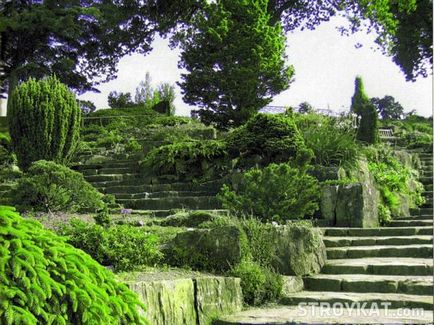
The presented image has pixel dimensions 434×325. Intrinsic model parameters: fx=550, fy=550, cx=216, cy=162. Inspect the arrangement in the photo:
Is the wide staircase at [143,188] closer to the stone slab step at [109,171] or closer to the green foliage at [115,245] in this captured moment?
the stone slab step at [109,171]

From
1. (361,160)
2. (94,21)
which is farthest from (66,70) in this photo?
(361,160)

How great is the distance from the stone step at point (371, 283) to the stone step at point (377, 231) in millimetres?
1593

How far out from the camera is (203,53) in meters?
14.8

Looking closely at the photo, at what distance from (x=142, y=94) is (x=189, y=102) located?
223 cm

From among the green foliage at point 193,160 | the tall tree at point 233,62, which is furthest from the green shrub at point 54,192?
the tall tree at point 233,62

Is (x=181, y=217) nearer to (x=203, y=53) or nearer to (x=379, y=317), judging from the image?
(x=379, y=317)

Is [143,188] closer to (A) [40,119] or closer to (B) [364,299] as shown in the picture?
(A) [40,119]

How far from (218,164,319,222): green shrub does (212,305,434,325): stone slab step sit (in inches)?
79.8

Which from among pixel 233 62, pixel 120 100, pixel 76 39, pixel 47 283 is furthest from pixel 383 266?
pixel 120 100

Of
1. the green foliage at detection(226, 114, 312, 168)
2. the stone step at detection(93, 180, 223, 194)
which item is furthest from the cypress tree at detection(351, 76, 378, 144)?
the stone step at detection(93, 180, 223, 194)

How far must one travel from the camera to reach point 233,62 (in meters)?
14.6

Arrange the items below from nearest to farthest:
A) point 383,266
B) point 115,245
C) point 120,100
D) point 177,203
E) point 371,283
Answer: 1. point 115,245
2. point 371,283
3. point 383,266
4. point 177,203
5. point 120,100

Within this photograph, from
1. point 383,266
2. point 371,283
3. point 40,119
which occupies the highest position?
point 40,119

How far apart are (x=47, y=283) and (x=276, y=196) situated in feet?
13.9
